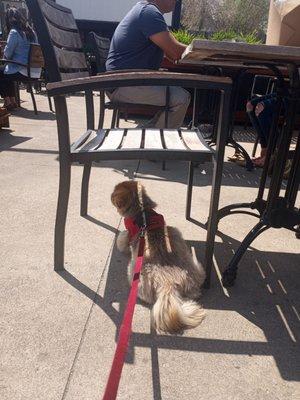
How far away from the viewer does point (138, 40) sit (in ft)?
11.9

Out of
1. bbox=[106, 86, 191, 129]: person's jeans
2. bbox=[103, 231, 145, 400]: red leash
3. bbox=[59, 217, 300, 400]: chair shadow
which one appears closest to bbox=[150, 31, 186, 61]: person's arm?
bbox=[106, 86, 191, 129]: person's jeans

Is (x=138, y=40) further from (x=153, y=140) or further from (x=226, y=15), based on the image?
(x=226, y=15)

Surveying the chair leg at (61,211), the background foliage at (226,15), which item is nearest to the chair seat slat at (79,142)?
the chair leg at (61,211)

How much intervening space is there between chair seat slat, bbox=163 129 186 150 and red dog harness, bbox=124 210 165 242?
1.24 ft

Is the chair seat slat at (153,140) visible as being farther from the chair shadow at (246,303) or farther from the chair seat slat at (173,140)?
the chair shadow at (246,303)

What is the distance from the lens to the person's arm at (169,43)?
346cm

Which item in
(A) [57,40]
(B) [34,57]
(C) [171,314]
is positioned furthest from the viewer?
(B) [34,57]

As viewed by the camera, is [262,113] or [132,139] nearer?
[132,139]

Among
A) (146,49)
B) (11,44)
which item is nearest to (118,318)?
(146,49)

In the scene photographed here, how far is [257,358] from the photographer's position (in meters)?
1.49

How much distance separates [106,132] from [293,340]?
1525mm

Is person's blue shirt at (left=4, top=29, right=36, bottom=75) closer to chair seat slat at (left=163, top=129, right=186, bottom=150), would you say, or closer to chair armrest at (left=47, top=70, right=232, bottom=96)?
chair seat slat at (left=163, top=129, right=186, bottom=150)

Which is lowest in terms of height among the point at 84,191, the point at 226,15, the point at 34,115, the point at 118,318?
the point at 34,115

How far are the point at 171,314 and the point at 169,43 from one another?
8.94 ft
